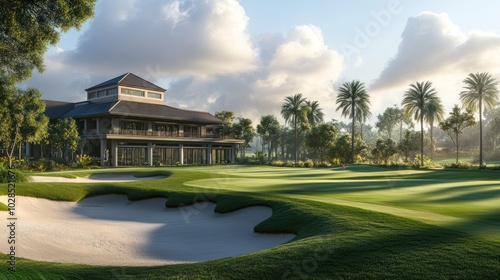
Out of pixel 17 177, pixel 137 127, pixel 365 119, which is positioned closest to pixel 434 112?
pixel 365 119

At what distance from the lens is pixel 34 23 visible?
54.9 feet

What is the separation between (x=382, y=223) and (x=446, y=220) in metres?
1.80

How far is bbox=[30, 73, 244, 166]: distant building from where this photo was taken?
59.4 meters

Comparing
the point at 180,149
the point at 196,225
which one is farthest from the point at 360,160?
the point at 196,225

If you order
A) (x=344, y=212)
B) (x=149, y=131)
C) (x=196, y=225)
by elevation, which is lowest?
(x=196, y=225)

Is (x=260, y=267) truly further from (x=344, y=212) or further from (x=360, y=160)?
(x=360, y=160)

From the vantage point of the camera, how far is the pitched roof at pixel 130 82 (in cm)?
6644

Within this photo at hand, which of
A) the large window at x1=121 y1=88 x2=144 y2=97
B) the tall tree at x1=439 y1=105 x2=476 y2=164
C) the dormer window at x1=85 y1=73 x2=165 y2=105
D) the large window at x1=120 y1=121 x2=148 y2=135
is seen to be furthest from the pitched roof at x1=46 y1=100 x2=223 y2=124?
the tall tree at x1=439 y1=105 x2=476 y2=164

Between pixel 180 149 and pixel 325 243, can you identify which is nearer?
pixel 325 243

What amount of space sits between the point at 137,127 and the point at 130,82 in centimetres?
884

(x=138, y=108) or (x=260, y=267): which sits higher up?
(x=138, y=108)

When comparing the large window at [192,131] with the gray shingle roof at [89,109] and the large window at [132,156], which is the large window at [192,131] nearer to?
the large window at [132,156]

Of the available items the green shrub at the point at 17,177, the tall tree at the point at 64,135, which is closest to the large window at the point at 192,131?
the tall tree at the point at 64,135

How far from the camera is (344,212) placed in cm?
1188
